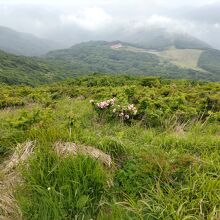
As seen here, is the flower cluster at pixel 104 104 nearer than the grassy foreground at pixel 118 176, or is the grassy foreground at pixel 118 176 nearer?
the grassy foreground at pixel 118 176

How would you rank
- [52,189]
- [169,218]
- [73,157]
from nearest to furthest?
[169,218], [52,189], [73,157]

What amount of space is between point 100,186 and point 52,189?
0.65 meters

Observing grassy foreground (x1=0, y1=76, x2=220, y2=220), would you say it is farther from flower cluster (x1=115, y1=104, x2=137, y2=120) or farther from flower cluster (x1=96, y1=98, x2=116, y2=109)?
flower cluster (x1=96, y1=98, x2=116, y2=109)

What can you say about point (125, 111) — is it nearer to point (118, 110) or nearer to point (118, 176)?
point (118, 110)

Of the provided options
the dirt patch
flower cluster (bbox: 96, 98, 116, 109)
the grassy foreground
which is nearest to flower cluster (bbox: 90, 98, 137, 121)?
flower cluster (bbox: 96, 98, 116, 109)

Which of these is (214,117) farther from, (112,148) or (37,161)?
(37,161)

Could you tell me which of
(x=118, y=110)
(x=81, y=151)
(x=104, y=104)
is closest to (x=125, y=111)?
(x=118, y=110)

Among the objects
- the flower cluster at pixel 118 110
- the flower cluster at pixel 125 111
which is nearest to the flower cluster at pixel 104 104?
the flower cluster at pixel 118 110

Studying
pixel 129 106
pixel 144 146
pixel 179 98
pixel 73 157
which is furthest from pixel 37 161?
pixel 179 98

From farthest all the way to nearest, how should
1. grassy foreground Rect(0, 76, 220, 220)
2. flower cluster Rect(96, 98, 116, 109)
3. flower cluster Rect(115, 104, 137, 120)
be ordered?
1. flower cluster Rect(96, 98, 116, 109)
2. flower cluster Rect(115, 104, 137, 120)
3. grassy foreground Rect(0, 76, 220, 220)

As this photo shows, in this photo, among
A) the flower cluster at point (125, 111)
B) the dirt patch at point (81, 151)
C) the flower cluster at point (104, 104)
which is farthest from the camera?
the flower cluster at point (104, 104)

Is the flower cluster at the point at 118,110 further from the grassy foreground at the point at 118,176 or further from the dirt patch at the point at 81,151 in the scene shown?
the dirt patch at the point at 81,151

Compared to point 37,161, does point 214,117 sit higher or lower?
lower

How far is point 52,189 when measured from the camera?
4.22 metres
